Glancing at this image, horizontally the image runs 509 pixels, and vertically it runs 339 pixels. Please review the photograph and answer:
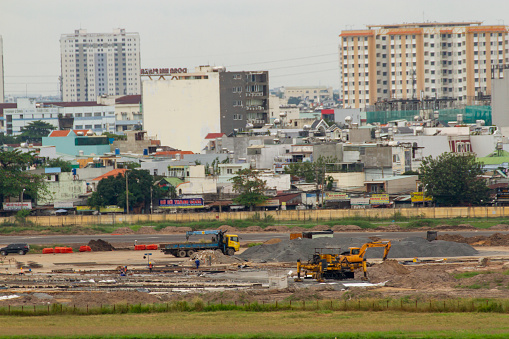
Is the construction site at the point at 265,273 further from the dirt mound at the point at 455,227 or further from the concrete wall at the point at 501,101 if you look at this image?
the concrete wall at the point at 501,101

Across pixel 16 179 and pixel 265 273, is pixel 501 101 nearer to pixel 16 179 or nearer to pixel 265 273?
pixel 16 179

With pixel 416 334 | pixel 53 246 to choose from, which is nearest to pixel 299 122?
pixel 53 246

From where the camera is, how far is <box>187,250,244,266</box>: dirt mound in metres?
64.1

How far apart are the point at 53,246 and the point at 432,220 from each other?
41.8 m

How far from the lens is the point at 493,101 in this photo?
166 meters

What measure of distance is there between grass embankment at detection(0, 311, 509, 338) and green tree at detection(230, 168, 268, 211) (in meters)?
62.8

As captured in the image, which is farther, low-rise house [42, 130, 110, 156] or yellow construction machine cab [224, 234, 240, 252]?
low-rise house [42, 130, 110, 156]

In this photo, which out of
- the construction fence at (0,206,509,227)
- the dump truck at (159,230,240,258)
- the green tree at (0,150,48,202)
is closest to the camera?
the dump truck at (159,230,240,258)

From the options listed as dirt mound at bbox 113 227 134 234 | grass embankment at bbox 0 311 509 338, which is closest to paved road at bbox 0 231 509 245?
dirt mound at bbox 113 227 134 234

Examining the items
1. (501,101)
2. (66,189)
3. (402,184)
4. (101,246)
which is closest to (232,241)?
(101,246)

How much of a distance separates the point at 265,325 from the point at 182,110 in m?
127

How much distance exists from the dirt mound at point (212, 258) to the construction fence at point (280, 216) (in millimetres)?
30661

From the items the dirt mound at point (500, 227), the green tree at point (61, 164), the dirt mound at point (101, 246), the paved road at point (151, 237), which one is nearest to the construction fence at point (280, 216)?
the paved road at point (151, 237)

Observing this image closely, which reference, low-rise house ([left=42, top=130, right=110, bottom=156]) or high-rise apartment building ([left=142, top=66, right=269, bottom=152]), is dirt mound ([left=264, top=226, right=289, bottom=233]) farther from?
high-rise apartment building ([left=142, top=66, right=269, bottom=152])
